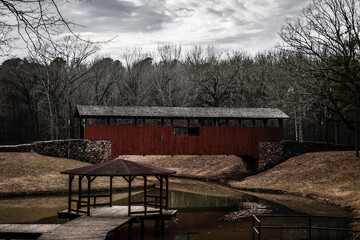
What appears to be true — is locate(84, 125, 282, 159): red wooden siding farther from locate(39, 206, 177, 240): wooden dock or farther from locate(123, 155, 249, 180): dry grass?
locate(39, 206, 177, 240): wooden dock

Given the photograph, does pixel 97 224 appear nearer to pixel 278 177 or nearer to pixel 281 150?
pixel 278 177

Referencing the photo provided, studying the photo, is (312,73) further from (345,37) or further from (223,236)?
(223,236)

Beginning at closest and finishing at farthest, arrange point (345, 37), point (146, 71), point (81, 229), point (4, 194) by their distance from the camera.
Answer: point (81, 229) < point (4, 194) < point (345, 37) < point (146, 71)

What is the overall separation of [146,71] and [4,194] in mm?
37930

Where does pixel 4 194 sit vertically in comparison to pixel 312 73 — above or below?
below

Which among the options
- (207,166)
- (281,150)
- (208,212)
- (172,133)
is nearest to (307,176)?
(281,150)

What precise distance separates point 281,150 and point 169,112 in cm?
1053

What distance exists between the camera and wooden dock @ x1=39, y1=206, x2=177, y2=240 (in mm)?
13086

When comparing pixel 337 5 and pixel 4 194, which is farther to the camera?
pixel 337 5

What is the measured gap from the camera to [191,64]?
56.4 metres

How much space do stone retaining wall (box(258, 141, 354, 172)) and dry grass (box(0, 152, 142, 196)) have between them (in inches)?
426

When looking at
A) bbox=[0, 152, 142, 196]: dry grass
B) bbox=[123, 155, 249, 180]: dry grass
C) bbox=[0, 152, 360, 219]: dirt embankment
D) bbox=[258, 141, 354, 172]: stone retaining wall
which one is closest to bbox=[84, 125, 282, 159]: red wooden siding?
bbox=[258, 141, 354, 172]: stone retaining wall

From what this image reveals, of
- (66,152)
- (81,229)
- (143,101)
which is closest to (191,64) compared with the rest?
(143,101)

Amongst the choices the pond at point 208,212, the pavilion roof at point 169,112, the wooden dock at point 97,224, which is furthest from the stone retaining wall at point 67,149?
the wooden dock at point 97,224
